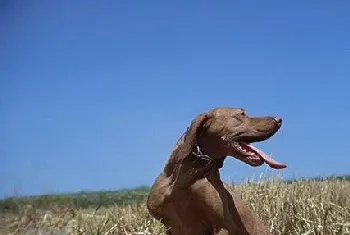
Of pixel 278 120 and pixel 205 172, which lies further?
pixel 205 172

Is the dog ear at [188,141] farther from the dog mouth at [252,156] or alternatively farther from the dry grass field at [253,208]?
the dry grass field at [253,208]

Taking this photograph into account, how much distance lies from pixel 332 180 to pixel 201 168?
25.4 feet

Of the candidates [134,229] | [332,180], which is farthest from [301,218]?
[332,180]

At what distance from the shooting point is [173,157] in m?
5.08

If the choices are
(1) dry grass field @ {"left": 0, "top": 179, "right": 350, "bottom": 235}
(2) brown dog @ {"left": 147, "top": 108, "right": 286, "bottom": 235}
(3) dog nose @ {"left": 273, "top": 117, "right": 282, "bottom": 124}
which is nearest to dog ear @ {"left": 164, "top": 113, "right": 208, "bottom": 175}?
(2) brown dog @ {"left": 147, "top": 108, "right": 286, "bottom": 235}

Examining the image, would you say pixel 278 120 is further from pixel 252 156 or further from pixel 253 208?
pixel 253 208

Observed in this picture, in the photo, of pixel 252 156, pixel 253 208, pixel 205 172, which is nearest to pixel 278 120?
pixel 252 156

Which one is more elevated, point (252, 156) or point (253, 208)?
point (252, 156)

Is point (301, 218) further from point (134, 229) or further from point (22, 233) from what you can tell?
point (22, 233)

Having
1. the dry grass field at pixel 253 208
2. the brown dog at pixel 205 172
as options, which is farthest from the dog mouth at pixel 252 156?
the dry grass field at pixel 253 208

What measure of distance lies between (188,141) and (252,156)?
0.50 m

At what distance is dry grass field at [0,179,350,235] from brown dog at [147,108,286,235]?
84.7 inches

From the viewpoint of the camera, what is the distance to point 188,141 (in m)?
4.95

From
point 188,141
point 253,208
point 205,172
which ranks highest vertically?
point 188,141
